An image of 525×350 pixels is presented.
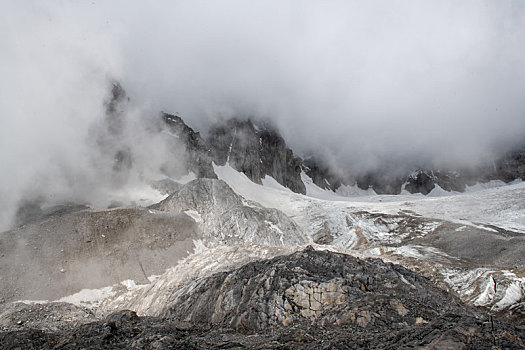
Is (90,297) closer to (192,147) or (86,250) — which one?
(86,250)

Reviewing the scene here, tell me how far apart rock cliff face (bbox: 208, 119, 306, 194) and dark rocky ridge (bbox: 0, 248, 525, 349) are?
10055cm

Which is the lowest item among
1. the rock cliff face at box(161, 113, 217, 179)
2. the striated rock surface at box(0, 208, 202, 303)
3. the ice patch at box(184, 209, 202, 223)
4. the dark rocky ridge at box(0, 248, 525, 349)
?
the dark rocky ridge at box(0, 248, 525, 349)

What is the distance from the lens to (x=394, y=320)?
1923 centimetres

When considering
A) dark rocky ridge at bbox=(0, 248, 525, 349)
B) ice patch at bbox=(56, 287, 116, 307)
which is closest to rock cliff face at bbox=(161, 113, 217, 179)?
ice patch at bbox=(56, 287, 116, 307)

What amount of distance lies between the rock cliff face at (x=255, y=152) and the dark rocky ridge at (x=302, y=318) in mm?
100553

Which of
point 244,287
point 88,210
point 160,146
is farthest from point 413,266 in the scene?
point 160,146

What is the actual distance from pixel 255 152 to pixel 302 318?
13018 centimetres

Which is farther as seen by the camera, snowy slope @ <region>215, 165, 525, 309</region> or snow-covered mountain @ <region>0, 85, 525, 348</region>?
snowy slope @ <region>215, 165, 525, 309</region>

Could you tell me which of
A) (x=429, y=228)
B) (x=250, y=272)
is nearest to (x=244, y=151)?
(x=429, y=228)

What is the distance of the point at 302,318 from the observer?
22000 millimetres

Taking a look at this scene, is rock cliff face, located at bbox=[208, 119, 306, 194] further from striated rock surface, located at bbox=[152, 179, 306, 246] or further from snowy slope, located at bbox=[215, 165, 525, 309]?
striated rock surface, located at bbox=[152, 179, 306, 246]

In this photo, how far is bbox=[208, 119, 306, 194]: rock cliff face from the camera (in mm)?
135875

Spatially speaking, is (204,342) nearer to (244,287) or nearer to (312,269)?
(244,287)

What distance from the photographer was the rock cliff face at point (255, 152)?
13588 cm
